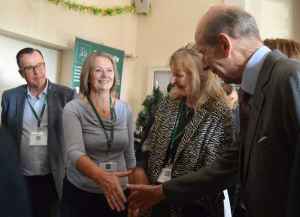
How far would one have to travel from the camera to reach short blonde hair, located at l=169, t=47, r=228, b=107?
5.40 feet

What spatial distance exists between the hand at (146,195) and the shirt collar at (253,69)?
0.60 meters

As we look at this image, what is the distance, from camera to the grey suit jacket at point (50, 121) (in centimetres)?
267

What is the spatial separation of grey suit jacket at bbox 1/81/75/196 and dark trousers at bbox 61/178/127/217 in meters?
0.77

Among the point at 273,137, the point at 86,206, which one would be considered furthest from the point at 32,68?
the point at 273,137

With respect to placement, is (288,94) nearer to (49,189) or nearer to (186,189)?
(186,189)

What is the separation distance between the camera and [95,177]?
5.65ft

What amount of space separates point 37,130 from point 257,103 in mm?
1965

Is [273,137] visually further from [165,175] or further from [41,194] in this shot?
[41,194]

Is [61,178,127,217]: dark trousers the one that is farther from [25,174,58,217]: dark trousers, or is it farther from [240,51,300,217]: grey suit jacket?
[240,51,300,217]: grey suit jacket

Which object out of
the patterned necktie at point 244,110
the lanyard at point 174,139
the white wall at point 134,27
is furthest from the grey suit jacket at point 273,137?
the white wall at point 134,27

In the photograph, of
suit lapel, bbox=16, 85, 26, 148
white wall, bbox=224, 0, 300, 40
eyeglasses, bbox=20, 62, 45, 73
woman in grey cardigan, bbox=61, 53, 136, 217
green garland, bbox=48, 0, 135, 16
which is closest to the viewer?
woman in grey cardigan, bbox=61, 53, 136, 217

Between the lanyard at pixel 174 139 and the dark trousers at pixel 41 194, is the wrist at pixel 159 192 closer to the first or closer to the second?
the lanyard at pixel 174 139

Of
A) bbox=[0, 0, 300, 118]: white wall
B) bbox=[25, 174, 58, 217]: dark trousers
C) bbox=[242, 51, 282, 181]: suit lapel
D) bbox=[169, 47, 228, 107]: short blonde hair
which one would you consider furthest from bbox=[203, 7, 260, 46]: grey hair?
bbox=[0, 0, 300, 118]: white wall

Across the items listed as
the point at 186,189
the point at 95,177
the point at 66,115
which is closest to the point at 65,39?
the point at 66,115
